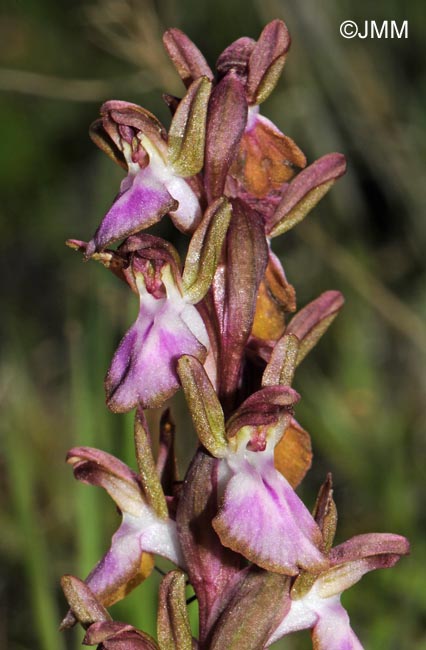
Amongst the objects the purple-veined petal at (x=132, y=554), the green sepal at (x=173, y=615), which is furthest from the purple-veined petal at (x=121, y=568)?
the green sepal at (x=173, y=615)

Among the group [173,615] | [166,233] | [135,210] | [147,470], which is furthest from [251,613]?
[166,233]

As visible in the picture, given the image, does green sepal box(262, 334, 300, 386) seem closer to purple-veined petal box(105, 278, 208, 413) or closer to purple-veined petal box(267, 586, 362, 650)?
purple-veined petal box(105, 278, 208, 413)

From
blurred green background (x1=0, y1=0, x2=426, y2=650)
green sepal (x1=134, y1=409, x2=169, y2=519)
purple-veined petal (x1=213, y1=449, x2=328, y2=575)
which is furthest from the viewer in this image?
blurred green background (x1=0, y1=0, x2=426, y2=650)

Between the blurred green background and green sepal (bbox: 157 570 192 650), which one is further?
the blurred green background

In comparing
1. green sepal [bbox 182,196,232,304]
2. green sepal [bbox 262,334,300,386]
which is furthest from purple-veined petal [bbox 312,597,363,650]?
green sepal [bbox 182,196,232,304]

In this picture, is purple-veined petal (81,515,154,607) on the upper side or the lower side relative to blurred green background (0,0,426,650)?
lower

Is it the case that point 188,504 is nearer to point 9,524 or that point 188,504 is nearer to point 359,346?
point 9,524

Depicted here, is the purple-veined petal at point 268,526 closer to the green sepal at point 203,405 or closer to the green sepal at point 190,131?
the green sepal at point 203,405
